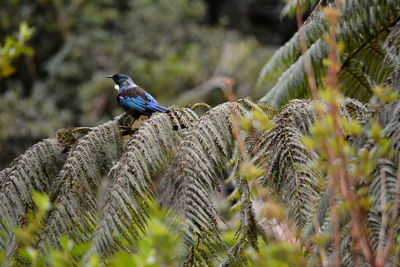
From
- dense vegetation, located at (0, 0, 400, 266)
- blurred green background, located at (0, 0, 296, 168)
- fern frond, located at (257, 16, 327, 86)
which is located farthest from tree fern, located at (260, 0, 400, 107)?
blurred green background, located at (0, 0, 296, 168)

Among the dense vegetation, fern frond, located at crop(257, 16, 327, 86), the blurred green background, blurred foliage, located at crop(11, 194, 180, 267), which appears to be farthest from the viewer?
the blurred green background

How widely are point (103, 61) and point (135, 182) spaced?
32.4ft

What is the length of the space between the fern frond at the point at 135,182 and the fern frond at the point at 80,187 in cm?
10

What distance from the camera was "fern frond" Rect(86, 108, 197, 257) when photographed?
1602mm

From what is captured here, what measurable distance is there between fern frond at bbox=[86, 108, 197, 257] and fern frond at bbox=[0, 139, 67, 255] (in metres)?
0.29

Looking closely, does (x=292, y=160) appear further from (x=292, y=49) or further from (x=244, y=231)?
(x=292, y=49)

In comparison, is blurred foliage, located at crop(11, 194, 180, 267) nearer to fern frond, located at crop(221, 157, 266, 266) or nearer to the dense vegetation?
the dense vegetation

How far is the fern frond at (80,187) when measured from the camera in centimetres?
177

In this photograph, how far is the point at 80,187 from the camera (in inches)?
72.5

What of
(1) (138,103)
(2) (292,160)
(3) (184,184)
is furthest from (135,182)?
(1) (138,103)

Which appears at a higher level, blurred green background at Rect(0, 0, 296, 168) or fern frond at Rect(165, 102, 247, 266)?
fern frond at Rect(165, 102, 247, 266)

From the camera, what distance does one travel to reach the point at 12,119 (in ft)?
34.3

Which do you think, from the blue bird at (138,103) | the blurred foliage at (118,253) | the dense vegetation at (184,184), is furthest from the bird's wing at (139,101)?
the blurred foliage at (118,253)

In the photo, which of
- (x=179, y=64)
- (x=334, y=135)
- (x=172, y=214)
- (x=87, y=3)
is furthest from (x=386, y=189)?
(x=87, y=3)
